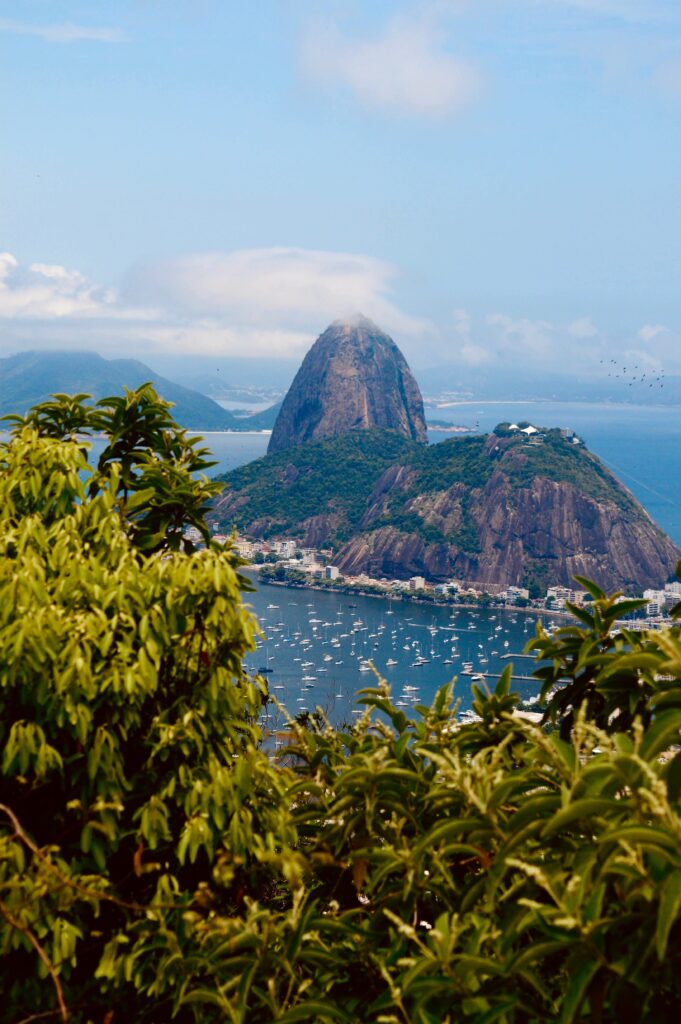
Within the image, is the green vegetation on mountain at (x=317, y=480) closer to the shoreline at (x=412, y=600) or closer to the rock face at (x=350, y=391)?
the rock face at (x=350, y=391)

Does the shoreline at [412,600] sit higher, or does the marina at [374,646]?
the shoreline at [412,600]

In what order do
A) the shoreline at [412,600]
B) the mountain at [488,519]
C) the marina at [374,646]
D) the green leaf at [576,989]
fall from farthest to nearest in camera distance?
the mountain at [488,519]
the shoreline at [412,600]
the marina at [374,646]
the green leaf at [576,989]

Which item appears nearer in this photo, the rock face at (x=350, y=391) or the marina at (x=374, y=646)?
the marina at (x=374, y=646)

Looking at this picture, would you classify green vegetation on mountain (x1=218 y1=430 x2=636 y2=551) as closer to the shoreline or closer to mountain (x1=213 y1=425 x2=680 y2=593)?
mountain (x1=213 y1=425 x2=680 y2=593)

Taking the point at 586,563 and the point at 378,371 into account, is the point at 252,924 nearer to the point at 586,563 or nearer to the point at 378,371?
the point at 586,563

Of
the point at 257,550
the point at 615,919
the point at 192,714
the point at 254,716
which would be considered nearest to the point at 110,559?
the point at 192,714


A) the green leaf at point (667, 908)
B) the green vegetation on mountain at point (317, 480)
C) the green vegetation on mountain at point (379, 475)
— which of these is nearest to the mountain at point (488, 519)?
the green vegetation on mountain at point (379, 475)

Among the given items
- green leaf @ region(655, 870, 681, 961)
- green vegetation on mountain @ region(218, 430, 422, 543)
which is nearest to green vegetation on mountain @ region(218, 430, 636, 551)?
green vegetation on mountain @ region(218, 430, 422, 543)

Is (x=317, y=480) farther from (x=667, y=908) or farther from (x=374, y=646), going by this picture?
(x=667, y=908)
